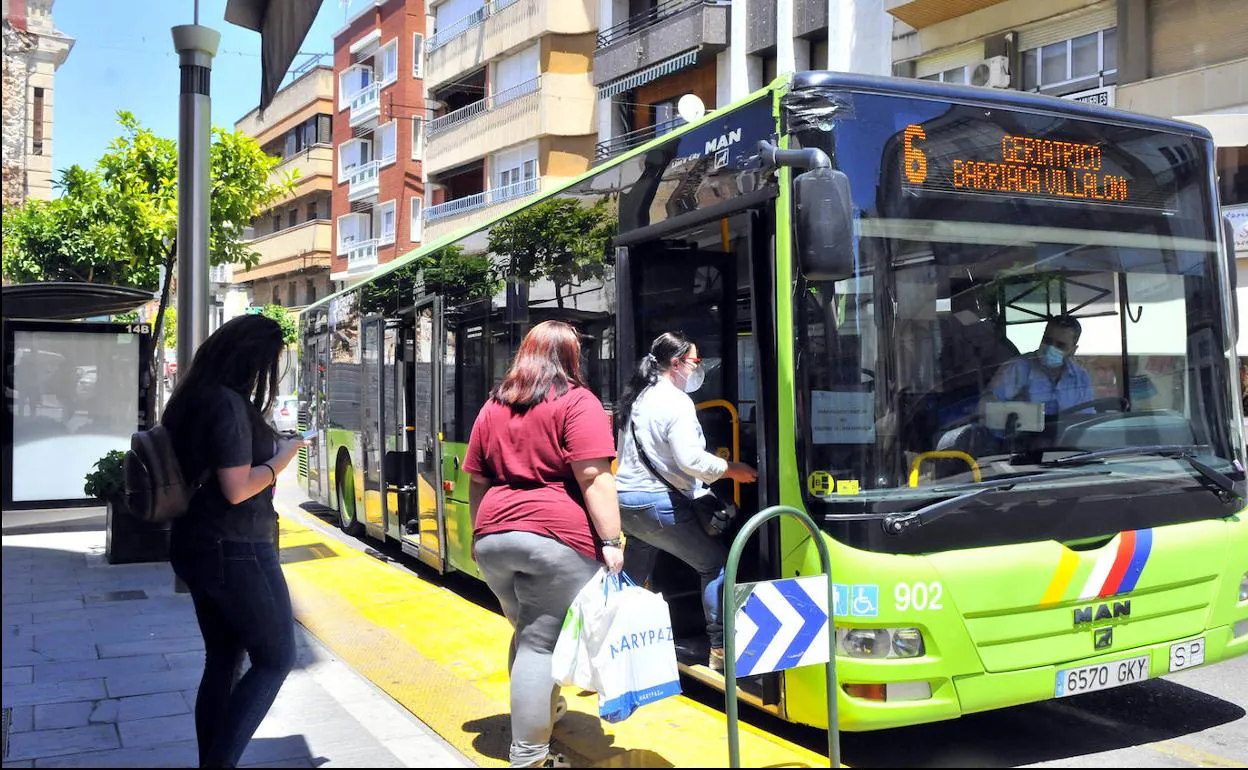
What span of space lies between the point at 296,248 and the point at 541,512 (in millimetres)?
49255

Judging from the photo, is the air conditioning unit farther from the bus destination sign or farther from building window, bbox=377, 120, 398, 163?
building window, bbox=377, 120, 398, 163

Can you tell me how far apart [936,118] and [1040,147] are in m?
0.56

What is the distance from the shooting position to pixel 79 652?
22.3 feet

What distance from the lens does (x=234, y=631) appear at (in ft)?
13.6

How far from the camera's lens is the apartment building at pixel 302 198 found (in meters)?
49.3

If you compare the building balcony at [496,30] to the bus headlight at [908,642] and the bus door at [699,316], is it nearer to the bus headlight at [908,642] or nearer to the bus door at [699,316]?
the bus door at [699,316]

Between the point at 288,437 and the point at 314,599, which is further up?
the point at 288,437

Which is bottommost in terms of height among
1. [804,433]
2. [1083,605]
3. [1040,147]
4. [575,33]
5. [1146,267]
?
[1083,605]

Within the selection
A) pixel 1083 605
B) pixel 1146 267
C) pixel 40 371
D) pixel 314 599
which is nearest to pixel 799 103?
pixel 1146 267

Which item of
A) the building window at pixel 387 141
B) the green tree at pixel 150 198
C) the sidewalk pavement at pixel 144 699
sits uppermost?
the building window at pixel 387 141

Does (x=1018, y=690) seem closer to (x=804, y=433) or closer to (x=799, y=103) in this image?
(x=804, y=433)

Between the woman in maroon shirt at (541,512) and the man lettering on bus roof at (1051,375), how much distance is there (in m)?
1.80

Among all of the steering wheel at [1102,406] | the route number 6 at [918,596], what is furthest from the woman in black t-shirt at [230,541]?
the steering wheel at [1102,406]

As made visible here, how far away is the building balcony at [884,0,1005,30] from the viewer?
17609 mm
